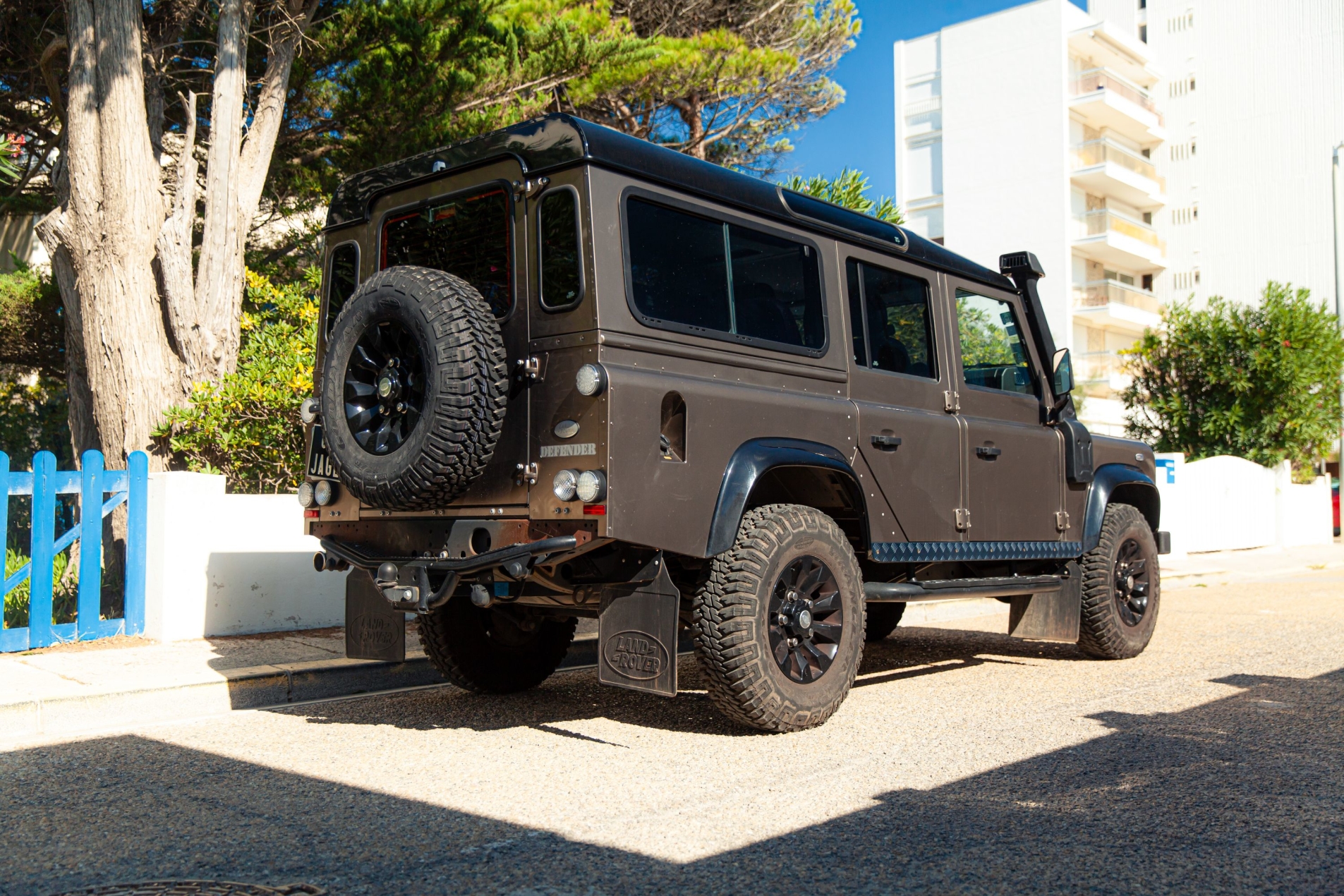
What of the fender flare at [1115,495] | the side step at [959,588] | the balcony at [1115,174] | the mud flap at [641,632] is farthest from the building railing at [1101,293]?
the mud flap at [641,632]

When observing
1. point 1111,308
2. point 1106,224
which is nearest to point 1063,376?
point 1111,308

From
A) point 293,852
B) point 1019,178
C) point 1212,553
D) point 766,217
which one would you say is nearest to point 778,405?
point 766,217

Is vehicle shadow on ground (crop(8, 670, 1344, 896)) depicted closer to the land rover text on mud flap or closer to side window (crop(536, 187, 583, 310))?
the land rover text on mud flap

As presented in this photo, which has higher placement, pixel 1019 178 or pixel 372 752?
pixel 1019 178

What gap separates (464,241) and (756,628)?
228 centimetres

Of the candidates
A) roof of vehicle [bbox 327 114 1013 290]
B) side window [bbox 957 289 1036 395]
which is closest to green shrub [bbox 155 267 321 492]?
roof of vehicle [bbox 327 114 1013 290]

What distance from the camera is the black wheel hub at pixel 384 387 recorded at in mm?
5078

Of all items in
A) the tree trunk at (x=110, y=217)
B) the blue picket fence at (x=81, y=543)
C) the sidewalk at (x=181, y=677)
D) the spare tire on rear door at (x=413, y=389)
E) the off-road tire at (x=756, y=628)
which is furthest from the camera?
the tree trunk at (x=110, y=217)

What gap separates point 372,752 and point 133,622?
142 inches

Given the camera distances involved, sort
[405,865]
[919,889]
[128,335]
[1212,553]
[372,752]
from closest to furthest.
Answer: [919,889] < [405,865] < [372,752] < [128,335] < [1212,553]

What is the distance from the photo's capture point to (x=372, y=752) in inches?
204

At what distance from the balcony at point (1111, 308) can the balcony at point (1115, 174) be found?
3.83 metres

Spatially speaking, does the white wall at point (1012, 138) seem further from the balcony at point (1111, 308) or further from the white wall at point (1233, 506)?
the white wall at point (1233, 506)

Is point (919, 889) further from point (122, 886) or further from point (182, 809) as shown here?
point (182, 809)
